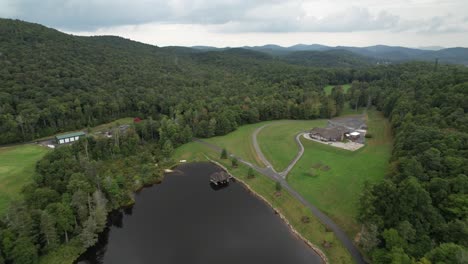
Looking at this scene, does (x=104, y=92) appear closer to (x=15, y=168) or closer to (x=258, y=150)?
(x=15, y=168)

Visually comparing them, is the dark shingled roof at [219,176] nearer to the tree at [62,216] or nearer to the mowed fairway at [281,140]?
the mowed fairway at [281,140]

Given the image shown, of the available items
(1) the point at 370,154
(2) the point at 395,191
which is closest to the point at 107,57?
(1) the point at 370,154

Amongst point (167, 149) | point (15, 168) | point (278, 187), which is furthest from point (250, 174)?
point (15, 168)

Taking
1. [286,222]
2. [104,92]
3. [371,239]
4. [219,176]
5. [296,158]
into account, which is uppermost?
[104,92]

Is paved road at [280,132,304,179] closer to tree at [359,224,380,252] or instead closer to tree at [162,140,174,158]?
tree at [359,224,380,252]

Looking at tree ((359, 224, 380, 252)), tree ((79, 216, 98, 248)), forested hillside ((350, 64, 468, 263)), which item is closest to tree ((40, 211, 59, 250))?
tree ((79, 216, 98, 248))

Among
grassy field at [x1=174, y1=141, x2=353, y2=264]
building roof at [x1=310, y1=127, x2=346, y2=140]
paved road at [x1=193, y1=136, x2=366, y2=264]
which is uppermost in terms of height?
building roof at [x1=310, y1=127, x2=346, y2=140]
